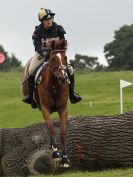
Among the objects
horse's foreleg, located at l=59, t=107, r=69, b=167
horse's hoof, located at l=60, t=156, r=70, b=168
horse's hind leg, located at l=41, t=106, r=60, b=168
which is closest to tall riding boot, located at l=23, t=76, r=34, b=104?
horse's hind leg, located at l=41, t=106, r=60, b=168

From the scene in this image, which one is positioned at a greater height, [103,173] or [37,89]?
[37,89]

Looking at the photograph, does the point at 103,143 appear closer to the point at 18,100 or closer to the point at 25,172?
the point at 25,172

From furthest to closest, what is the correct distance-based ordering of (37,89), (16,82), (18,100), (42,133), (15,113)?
(16,82)
(18,100)
(15,113)
(42,133)
(37,89)

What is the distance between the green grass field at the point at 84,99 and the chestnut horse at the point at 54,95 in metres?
18.7

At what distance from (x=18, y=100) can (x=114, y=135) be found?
31.5 meters

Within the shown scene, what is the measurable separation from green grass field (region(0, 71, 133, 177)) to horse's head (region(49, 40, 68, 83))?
19.3 metres

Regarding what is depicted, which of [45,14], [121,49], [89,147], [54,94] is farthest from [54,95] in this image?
[121,49]

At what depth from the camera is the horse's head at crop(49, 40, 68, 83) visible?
43.0ft

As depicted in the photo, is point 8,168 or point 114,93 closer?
point 8,168

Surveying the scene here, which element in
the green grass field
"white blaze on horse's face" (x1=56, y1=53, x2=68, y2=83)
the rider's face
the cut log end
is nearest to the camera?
"white blaze on horse's face" (x1=56, y1=53, x2=68, y2=83)

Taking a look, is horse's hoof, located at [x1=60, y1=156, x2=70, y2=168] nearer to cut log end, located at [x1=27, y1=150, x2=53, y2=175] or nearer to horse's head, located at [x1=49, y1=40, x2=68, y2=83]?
horse's head, located at [x1=49, y1=40, x2=68, y2=83]

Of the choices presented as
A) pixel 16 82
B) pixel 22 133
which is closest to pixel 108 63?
pixel 16 82

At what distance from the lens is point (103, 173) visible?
50.1ft

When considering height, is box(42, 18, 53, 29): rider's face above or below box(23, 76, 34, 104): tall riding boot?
above
